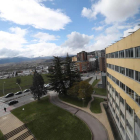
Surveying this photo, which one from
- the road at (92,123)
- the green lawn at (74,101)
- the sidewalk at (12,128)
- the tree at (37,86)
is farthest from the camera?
the tree at (37,86)

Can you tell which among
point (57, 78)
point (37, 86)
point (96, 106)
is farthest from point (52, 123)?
point (57, 78)

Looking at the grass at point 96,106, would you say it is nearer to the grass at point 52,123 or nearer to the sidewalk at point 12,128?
the grass at point 52,123

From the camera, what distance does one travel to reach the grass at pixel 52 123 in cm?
1691

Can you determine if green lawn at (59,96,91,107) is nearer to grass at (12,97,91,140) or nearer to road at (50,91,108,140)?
road at (50,91,108,140)

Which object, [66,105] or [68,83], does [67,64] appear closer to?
[68,83]

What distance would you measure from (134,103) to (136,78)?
290 cm

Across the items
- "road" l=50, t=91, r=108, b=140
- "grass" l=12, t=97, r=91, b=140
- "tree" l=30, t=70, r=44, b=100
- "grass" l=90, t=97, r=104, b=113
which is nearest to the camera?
"road" l=50, t=91, r=108, b=140

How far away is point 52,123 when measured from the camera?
65.9 feet

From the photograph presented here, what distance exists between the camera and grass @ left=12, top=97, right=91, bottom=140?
16.9 metres

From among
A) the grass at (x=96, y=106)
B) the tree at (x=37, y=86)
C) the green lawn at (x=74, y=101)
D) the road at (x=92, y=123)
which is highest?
the tree at (x=37, y=86)

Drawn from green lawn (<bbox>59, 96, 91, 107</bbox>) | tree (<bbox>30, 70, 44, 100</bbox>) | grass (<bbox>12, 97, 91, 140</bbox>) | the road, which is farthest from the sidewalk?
green lawn (<bbox>59, 96, 91, 107</bbox>)

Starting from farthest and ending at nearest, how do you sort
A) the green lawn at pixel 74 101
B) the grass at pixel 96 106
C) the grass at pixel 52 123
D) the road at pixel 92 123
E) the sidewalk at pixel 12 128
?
the green lawn at pixel 74 101, the grass at pixel 96 106, the sidewalk at pixel 12 128, the grass at pixel 52 123, the road at pixel 92 123

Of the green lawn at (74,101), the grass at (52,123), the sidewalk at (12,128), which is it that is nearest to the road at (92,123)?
the grass at (52,123)

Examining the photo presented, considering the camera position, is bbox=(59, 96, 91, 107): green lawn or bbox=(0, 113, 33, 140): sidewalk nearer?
bbox=(0, 113, 33, 140): sidewalk
